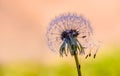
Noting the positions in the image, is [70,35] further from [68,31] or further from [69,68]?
[69,68]

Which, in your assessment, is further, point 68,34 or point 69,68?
point 69,68

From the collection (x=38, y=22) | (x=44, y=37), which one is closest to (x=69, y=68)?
(x=44, y=37)

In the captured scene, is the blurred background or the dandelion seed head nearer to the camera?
the dandelion seed head

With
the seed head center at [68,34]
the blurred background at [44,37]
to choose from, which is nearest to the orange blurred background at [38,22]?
the blurred background at [44,37]

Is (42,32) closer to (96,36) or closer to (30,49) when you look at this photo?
(30,49)

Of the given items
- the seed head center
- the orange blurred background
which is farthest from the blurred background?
the seed head center

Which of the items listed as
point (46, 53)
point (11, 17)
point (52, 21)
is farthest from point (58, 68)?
point (11, 17)

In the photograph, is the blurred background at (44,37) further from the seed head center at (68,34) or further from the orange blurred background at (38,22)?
the seed head center at (68,34)

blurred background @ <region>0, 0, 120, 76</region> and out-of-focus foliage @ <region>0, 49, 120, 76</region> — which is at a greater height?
blurred background @ <region>0, 0, 120, 76</region>

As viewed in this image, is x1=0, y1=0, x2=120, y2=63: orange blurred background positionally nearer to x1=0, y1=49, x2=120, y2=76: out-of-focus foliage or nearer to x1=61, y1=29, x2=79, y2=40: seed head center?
x1=0, y1=49, x2=120, y2=76: out-of-focus foliage
